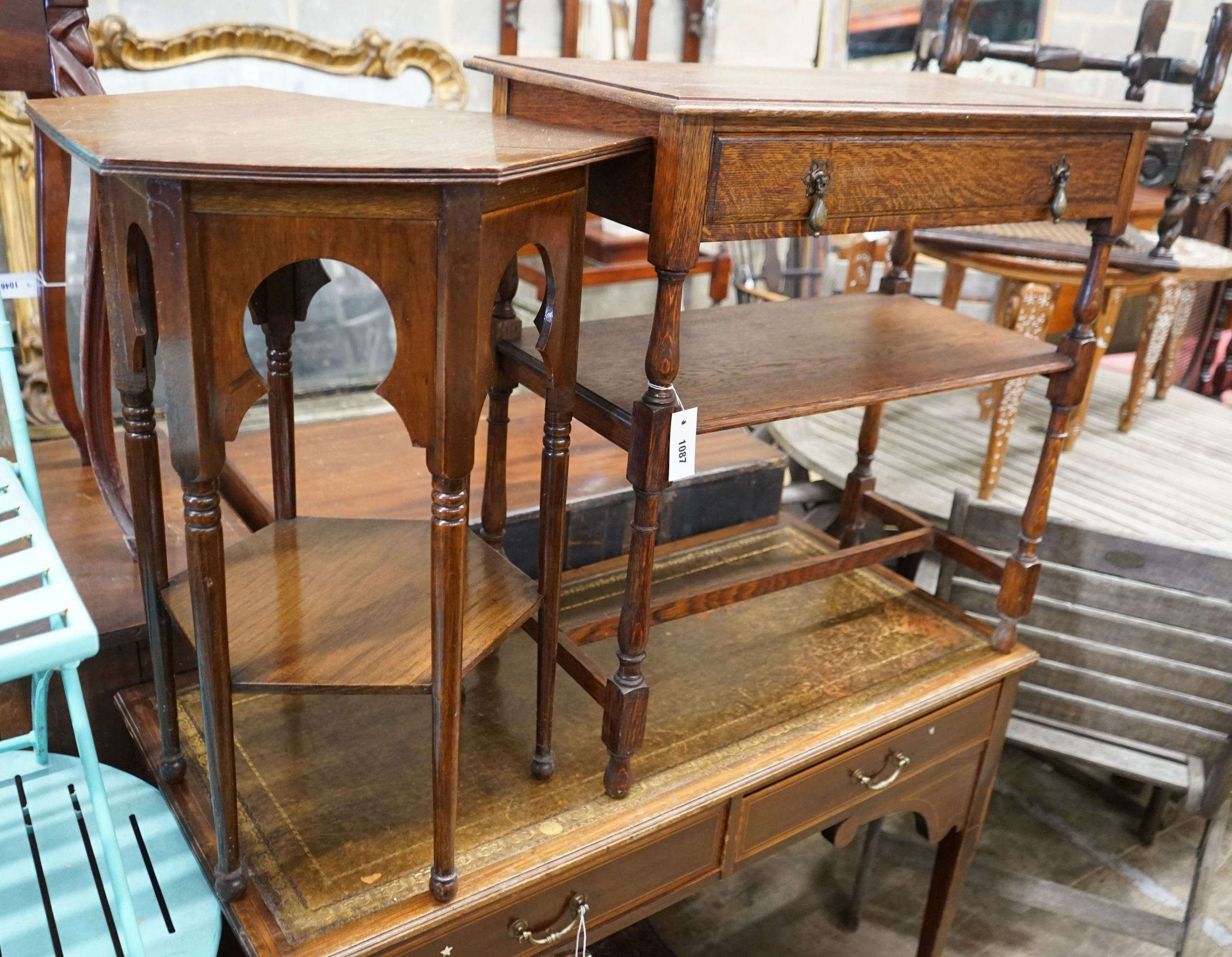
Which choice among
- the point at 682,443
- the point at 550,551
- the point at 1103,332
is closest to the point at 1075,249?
the point at 1103,332

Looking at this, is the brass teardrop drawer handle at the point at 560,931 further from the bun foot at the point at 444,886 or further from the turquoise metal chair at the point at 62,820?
the turquoise metal chair at the point at 62,820

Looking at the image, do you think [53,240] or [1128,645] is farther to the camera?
[1128,645]

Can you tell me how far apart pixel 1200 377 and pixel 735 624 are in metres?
3.34

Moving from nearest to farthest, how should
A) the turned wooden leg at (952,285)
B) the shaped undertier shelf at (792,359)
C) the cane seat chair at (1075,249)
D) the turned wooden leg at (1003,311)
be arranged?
the shaped undertier shelf at (792,359) → the cane seat chair at (1075,249) → the turned wooden leg at (1003,311) → the turned wooden leg at (952,285)

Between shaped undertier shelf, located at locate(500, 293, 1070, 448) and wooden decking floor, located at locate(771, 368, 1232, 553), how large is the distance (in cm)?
69

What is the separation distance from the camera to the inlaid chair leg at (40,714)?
4.81 ft

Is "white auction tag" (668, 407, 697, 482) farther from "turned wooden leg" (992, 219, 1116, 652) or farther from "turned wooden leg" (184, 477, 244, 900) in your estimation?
"turned wooden leg" (992, 219, 1116, 652)

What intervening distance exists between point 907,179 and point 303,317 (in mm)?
864

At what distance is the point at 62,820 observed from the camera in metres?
1.40

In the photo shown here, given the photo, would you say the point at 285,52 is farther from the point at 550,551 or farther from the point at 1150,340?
the point at 1150,340

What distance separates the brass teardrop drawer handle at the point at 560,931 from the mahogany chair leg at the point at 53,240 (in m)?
0.99

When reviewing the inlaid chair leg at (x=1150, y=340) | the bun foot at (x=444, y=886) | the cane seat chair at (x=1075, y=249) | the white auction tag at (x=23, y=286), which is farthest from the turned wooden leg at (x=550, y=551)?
the inlaid chair leg at (x=1150, y=340)

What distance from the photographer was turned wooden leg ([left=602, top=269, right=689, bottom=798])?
4.20 feet

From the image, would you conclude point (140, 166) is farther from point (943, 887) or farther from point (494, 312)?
point (943, 887)
